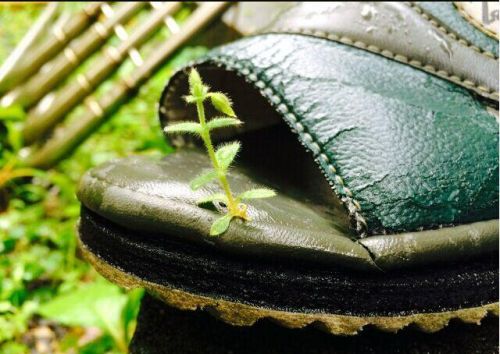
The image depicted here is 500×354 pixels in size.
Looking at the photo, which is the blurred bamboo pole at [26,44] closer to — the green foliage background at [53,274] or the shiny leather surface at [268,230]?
the green foliage background at [53,274]

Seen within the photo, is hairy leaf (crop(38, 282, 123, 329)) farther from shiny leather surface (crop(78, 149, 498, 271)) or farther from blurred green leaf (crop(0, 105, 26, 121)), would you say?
blurred green leaf (crop(0, 105, 26, 121))

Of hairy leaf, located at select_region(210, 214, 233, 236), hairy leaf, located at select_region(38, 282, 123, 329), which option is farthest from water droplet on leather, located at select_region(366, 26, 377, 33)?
hairy leaf, located at select_region(38, 282, 123, 329)

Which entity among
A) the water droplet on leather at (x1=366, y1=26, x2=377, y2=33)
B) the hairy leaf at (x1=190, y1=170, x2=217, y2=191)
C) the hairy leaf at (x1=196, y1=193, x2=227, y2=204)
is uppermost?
the hairy leaf at (x1=190, y1=170, x2=217, y2=191)

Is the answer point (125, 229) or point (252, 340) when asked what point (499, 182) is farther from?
point (125, 229)

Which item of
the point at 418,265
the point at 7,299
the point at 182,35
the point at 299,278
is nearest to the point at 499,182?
the point at 418,265

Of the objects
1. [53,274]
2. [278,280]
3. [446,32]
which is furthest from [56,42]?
[278,280]

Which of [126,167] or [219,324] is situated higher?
[126,167]
